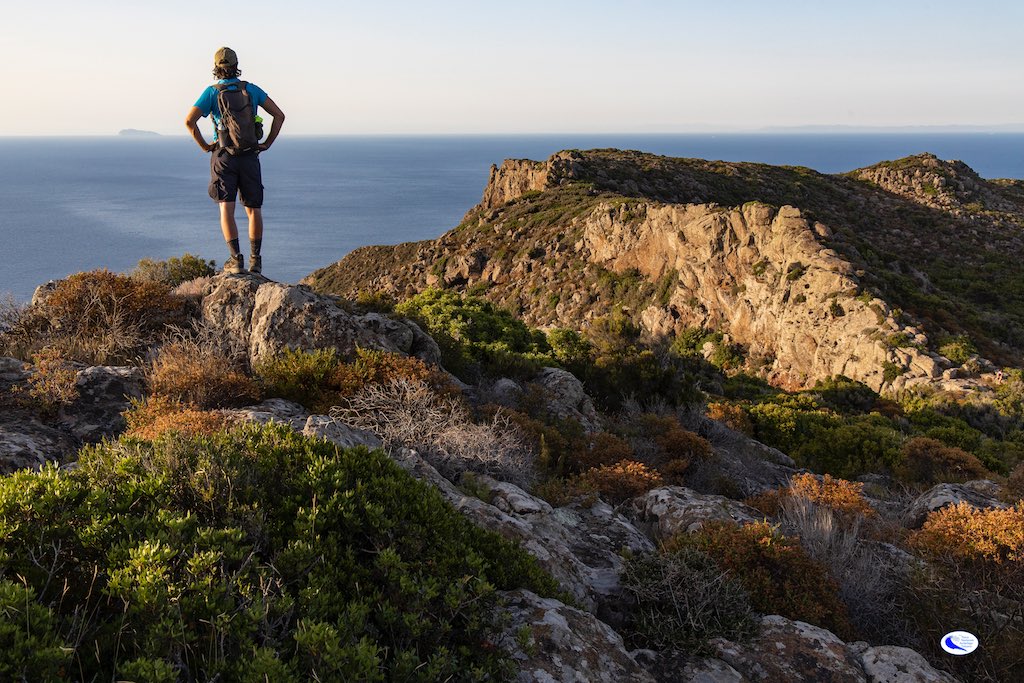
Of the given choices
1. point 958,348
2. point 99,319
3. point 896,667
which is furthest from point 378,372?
point 958,348

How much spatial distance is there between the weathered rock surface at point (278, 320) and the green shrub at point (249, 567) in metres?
3.75

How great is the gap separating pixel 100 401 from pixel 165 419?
1.76m

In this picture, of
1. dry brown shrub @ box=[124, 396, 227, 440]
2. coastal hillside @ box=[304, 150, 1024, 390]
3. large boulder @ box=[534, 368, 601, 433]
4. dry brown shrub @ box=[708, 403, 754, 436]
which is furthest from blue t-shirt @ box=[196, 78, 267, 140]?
dry brown shrub @ box=[708, 403, 754, 436]

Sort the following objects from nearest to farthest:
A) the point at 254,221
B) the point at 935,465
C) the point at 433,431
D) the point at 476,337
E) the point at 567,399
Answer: the point at 433,431 < the point at 254,221 < the point at 567,399 < the point at 935,465 < the point at 476,337

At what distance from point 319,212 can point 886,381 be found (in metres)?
114

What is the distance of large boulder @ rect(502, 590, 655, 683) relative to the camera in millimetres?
3152

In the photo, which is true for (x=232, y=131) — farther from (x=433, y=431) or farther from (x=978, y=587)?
(x=978, y=587)

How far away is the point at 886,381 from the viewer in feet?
74.5

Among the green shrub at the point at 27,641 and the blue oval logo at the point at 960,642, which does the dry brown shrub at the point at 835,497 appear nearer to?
the blue oval logo at the point at 960,642

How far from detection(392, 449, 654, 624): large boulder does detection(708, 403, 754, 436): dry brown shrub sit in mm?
8790

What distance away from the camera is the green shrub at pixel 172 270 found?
11.2 meters

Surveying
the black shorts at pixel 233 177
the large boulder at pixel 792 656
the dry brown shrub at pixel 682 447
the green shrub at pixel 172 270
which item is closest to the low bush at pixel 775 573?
the large boulder at pixel 792 656

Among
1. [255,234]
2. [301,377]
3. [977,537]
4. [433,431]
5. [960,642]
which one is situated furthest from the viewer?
[255,234]

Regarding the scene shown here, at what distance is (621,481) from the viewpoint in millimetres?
7172
